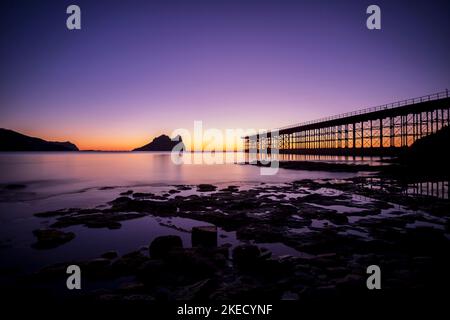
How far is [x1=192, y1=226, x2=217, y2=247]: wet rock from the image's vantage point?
6.87 m

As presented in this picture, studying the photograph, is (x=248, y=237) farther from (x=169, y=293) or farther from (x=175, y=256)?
(x=169, y=293)

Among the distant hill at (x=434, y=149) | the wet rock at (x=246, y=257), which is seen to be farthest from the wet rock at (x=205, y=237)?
the distant hill at (x=434, y=149)

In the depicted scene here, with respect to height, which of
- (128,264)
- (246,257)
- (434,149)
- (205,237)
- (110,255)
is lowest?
(110,255)

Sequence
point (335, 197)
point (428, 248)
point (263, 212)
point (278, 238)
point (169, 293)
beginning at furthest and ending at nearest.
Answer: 1. point (335, 197)
2. point (263, 212)
3. point (278, 238)
4. point (428, 248)
5. point (169, 293)

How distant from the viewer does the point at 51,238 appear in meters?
7.80

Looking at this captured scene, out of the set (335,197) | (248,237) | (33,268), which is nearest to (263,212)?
(248,237)

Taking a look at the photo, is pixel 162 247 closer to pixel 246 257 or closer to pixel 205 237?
pixel 205 237

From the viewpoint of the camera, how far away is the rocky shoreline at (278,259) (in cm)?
466

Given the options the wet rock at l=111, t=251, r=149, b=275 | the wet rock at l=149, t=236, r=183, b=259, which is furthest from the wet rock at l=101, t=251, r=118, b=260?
the wet rock at l=149, t=236, r=183, b=259

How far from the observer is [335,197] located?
1391 centimetres

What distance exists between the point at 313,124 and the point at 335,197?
144 feet

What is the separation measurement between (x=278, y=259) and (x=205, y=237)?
2.14 meters

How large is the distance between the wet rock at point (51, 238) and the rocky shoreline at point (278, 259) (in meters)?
0.03

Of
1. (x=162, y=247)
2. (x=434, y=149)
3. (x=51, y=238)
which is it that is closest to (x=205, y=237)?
(x=162, y=247)
